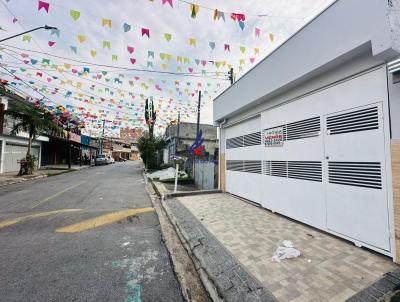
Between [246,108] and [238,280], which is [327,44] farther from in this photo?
[238,280]

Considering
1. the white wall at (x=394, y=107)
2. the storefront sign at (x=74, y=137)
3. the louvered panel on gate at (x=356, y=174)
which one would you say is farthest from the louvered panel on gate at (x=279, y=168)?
the storefront sign at (x=74, y=137)

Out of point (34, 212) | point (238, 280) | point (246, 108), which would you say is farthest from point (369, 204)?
point (34, 212)

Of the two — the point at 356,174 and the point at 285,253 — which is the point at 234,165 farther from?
the point at 285,253

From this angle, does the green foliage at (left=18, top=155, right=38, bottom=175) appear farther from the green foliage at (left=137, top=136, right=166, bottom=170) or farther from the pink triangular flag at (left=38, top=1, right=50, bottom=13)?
the pink triangular flag at (left=38, top=1, right=50, bottom=13)

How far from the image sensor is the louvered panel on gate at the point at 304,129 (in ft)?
14.4

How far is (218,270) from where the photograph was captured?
2.81m

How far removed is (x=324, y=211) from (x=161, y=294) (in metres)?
3.59

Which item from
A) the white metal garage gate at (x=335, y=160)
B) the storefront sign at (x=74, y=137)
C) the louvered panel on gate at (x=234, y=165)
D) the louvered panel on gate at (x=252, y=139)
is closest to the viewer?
the white metal garage gate at (x=335, y=160)

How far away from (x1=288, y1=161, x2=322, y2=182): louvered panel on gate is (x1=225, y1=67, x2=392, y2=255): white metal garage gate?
0.02m

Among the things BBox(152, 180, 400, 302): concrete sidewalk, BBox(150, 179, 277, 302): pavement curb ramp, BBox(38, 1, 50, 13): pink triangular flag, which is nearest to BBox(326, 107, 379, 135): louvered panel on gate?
BBox(152, 180, 400, 302): concrete sidewalk

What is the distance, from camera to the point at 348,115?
3693 mm

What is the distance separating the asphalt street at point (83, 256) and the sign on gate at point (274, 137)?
3.99 metres

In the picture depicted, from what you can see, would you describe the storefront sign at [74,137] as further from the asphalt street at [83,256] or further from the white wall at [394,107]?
Answer: the white wall at [394,107]

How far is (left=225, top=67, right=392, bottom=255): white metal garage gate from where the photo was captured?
323cm
